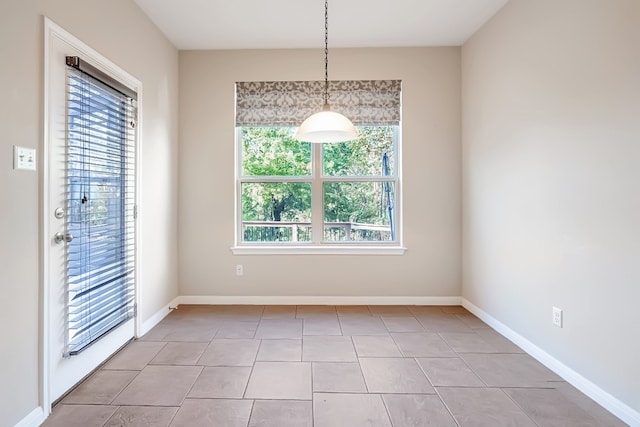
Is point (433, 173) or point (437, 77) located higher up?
point (437, 77)

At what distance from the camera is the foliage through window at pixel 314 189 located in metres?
3.79

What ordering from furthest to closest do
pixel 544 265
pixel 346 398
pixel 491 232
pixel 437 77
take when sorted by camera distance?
pixel 437 77, pixel 491 232, pixel 544 265, pixel 346 398

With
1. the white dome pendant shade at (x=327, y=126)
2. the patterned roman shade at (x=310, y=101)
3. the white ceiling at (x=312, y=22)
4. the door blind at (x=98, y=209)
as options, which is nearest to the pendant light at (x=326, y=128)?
the white dome pendant shade at (x=327, y=126)

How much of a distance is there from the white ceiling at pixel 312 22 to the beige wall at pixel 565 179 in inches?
14.3

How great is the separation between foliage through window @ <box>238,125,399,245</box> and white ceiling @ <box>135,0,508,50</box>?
2.98ft

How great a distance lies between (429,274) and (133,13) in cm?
374

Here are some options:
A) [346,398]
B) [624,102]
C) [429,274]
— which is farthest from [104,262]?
[624,102]

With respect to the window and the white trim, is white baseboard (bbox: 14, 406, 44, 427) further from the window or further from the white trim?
the white trim

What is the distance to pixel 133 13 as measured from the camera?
2764 millimetres

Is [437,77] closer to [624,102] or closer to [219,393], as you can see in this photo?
[624,102]

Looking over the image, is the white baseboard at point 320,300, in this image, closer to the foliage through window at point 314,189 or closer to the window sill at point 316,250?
the window sill at point 316,250

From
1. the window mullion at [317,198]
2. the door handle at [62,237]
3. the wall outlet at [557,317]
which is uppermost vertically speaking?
the window mullion at [317,198]

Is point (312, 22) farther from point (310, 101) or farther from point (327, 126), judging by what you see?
point (327, 126)

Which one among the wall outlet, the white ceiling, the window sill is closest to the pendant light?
the white ceiling
